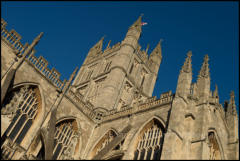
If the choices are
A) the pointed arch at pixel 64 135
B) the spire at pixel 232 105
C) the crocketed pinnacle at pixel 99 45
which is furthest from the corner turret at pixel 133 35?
the pointed arch at pixel 64 135

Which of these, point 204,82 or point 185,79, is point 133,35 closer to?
point 185,79

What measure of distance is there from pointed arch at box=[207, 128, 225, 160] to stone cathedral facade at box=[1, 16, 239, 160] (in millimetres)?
54

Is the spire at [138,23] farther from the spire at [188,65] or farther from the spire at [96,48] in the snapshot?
the spire at [188,65]

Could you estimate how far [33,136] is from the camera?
46.3ft

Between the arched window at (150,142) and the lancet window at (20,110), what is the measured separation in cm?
662

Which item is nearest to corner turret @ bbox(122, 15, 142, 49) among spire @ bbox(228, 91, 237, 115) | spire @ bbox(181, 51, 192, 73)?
spire @ bbox(181, 51, 192, 73)

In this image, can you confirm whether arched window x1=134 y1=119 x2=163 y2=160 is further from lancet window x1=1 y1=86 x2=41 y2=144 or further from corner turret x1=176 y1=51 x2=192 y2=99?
lancet window x1=1 y1=86 x2=41 y2=144

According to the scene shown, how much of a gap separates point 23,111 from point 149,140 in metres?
7.59

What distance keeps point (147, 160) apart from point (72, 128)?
250 inches

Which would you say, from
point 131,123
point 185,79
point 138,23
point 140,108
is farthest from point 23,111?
point 138,23

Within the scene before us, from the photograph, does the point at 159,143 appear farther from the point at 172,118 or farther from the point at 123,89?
the point at 123,89

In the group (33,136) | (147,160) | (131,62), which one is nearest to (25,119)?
(33,136)

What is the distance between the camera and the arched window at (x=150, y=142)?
43.4ft

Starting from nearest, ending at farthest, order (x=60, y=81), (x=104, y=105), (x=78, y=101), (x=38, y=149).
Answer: (x=38, y=149), (x=60, y=81), (x=78, y=101), (x=104, y=105)
